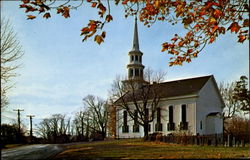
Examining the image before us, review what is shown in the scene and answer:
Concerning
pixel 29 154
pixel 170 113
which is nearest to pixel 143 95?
pixel 170 113

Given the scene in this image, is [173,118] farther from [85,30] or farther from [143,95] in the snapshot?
[85,30]

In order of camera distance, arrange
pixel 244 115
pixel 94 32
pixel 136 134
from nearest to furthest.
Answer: pixel 94 32 < pixel 244 115 < pixel 136 134

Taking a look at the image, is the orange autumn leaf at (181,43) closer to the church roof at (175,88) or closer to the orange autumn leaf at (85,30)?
the orange autumn leaf at (85,30)

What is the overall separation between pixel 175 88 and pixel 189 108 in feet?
17.8

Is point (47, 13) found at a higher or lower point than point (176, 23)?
lower

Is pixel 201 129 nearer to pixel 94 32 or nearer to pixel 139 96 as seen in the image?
pixel 139 96

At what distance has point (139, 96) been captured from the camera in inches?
1753

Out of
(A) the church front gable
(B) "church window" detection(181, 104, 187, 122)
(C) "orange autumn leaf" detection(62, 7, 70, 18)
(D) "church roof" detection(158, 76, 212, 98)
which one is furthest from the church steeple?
→ (C) "orange autumn leaf" detection(62, 7, 70, 18)

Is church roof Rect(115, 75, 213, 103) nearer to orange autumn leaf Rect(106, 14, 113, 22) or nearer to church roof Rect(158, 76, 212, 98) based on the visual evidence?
church roof Rect(158, 76, 212, 98)

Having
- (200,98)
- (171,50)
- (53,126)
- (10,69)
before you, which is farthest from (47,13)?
(53,126)

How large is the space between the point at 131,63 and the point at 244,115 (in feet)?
76.2

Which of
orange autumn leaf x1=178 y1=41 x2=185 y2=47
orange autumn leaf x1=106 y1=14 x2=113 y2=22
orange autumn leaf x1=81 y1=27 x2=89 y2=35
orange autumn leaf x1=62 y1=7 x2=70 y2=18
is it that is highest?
orange autumn leaf x1=62 y1=7 x2=70 y2=18

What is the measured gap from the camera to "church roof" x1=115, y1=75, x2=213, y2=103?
40647 millimetres

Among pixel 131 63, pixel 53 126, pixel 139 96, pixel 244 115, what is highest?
pixel 131 63
